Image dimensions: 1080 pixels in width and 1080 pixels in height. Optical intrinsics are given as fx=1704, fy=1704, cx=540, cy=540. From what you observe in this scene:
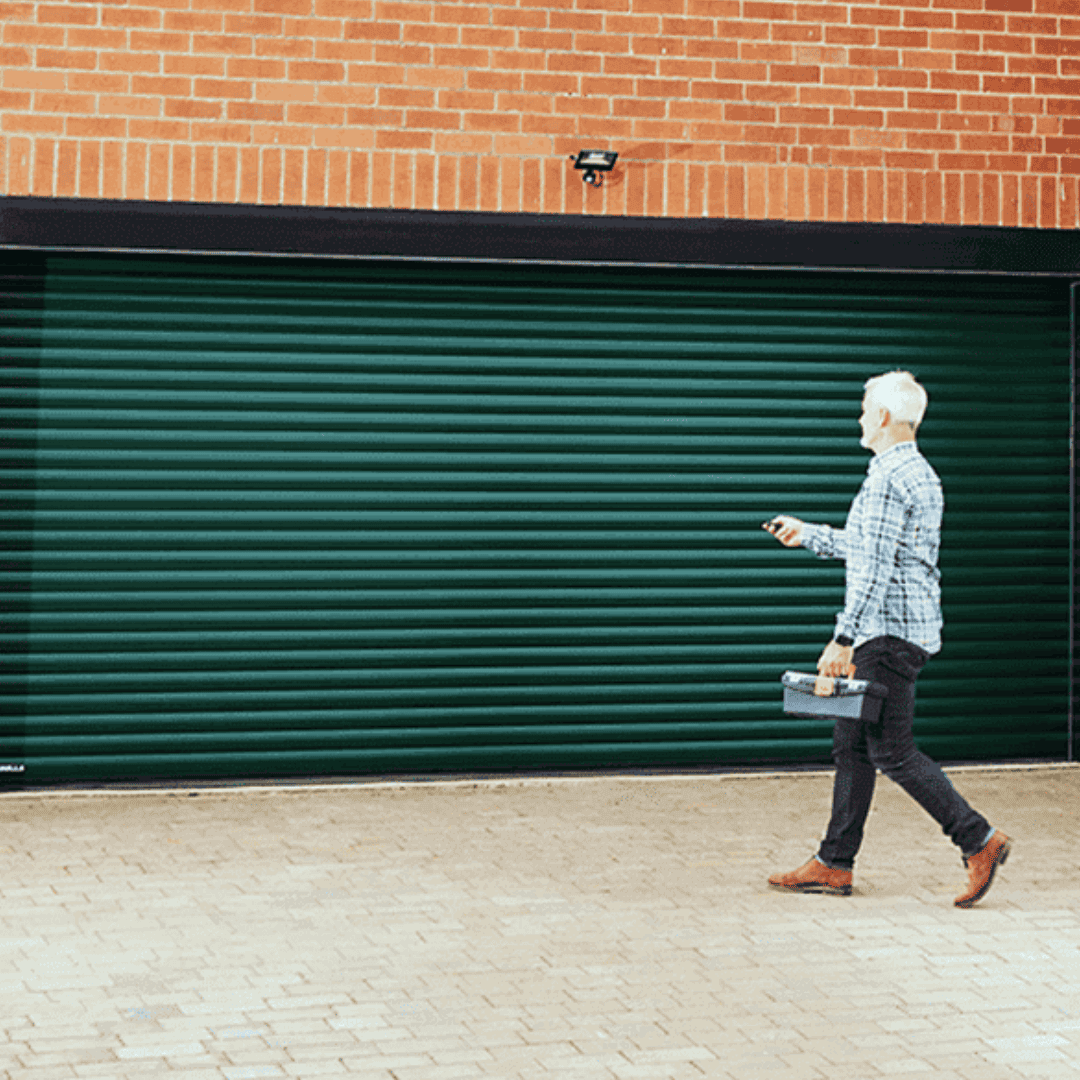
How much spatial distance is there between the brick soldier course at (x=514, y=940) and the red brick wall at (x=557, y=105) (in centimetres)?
297

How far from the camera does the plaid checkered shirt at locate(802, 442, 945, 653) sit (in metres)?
6.08

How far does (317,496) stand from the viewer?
841 cm

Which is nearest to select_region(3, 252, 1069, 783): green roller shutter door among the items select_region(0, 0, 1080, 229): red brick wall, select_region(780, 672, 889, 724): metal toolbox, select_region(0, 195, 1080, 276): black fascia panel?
select_region(0, 195, 1080, 276): black fascia panel

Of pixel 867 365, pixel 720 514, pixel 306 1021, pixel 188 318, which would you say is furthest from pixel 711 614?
pixel 306 1021

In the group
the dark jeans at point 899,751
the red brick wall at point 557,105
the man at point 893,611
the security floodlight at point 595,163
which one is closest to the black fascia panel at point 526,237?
the red brick wall at point 557,105

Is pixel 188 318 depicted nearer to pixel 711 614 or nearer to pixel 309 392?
pixel 309 392

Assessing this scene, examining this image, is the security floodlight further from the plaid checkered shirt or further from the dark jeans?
the dark jeans

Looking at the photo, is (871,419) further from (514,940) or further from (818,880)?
(514,940)

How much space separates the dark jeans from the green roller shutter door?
2542 mm

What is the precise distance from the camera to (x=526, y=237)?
8.38 m

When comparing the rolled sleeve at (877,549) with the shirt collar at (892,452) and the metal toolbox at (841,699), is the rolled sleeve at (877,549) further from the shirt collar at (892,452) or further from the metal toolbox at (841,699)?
the metal toolbox at (841,699)

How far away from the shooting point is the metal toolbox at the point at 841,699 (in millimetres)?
6090

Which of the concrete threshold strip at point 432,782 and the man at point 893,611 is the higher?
the man at point 893,611

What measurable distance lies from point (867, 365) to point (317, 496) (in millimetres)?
2968
